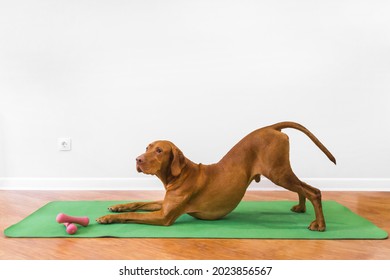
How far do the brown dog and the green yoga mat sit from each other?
0.21 feet

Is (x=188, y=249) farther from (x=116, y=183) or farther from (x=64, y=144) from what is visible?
(x=64, y=144)

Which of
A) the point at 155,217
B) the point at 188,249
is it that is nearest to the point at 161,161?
the point at 155,217

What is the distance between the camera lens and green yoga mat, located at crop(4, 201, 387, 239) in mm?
2189

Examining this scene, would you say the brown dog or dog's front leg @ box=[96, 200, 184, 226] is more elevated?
the brown dog

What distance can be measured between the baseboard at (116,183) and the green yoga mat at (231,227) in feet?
2.53

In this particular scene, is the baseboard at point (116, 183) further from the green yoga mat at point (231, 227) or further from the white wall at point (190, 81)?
the green yoga mat at point (231, 227)

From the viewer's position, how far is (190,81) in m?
3.60

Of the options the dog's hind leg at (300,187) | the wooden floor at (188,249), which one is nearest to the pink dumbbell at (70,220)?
the wooden floor at (188,249)

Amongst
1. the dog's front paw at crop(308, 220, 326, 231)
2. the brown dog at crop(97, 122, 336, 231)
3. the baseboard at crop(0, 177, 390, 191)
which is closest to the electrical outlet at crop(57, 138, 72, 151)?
the baseboard at crop(0, 177, 390, 191)

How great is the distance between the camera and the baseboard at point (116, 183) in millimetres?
3572

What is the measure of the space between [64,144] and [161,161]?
1598mm

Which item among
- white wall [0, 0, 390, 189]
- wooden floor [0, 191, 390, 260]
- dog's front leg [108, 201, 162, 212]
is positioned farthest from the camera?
white wall [0, 0, 390, 189]

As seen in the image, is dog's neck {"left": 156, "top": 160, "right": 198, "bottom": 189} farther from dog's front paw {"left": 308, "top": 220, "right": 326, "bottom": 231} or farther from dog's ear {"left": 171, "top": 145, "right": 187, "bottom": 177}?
dog's front paw {"left": 308, "top": 220, "right": 326, "bottom": 231}
